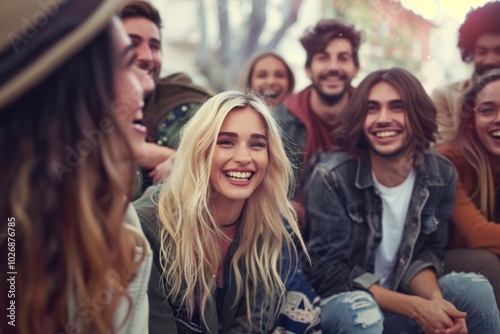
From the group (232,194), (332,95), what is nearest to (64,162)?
(232,194)

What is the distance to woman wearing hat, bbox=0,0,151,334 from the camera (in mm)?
1097

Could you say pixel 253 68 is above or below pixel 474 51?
below

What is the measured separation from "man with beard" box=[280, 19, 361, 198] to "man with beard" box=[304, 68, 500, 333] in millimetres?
598

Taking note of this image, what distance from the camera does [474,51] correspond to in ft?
10.0

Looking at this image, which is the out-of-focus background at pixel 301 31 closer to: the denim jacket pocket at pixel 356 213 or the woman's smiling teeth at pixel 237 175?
the denim jacket pocket at pixel 356 213

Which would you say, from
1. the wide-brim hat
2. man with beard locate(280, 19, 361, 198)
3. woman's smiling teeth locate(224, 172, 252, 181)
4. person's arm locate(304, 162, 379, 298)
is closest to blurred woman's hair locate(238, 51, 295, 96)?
man with beard locate(280, 19, 361, 198)

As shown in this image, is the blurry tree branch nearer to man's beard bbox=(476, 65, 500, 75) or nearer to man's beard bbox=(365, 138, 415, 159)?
man's beard bbox=(476, 65, 500, 75)

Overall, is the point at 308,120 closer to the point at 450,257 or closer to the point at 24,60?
the point at 450,257

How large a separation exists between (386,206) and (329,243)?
1.00 ft

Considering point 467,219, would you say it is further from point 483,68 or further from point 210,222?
point 210,222

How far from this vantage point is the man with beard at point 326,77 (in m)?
3.27

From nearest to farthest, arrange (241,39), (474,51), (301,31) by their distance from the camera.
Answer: (474,51)
(241,39)
(301,31)

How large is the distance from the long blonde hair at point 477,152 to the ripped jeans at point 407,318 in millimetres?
359

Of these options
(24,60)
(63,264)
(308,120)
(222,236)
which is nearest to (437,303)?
(222,236)
